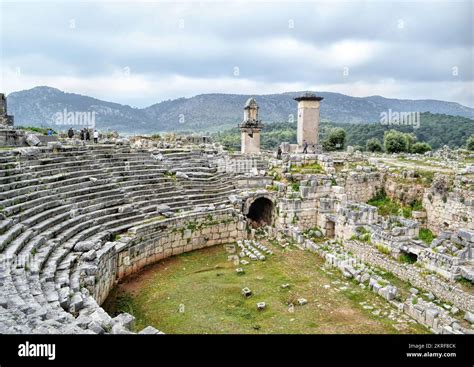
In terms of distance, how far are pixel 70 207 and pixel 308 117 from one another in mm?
15082

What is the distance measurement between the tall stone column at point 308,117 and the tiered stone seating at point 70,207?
630 centimetres

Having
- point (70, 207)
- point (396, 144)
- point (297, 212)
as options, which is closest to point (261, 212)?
point (297, 212)

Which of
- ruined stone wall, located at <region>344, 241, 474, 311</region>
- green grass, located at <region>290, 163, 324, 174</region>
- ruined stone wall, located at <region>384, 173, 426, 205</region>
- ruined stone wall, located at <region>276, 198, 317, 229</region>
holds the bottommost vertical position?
ruined stone wall, located at <region>344, 241, 474, 311</region>

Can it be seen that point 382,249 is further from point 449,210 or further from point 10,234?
point 10,234

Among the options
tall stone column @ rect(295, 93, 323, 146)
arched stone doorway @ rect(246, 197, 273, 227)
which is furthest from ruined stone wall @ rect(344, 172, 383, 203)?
tall stone column @ rect(295, 93, 323, 146)

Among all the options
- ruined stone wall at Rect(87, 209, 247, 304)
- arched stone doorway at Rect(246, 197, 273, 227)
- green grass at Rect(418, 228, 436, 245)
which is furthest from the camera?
arched stone doorway at Rect(246, 197, 273, 227)

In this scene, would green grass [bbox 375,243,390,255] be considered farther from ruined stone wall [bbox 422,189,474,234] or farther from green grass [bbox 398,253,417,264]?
ruined stone wall [bbox 422,189,474,234]

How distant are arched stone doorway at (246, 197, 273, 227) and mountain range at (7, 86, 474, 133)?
7413 cm

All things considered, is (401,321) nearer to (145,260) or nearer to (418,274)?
(418,274)

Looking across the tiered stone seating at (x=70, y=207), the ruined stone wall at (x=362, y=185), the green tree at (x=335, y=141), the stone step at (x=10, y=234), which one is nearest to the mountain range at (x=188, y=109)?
the green tree at (x=335, y=141)

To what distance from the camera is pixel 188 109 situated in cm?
12988

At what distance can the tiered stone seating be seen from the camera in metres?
7.56
